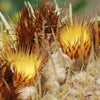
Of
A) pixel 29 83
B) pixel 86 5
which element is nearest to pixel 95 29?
pixel 29 83

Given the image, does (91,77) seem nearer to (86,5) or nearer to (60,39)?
(60,39)

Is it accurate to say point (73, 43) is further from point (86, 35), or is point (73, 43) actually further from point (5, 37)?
point (5, 37)

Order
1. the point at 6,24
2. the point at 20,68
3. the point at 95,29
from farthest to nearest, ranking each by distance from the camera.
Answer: the point at 6,24 < the point at 95,29 < the point at 20,68

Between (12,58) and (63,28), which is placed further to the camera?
(63,28)

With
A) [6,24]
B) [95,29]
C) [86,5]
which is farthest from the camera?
[86,5]

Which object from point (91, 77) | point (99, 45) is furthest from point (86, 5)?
point (91, 77)

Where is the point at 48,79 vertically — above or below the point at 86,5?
below

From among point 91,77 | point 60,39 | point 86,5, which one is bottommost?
point 91,77
